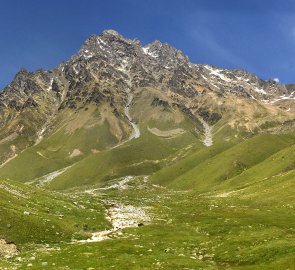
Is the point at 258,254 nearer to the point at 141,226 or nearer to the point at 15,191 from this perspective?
the point at 141,226

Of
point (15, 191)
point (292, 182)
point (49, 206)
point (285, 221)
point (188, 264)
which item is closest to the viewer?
point (188, 264)

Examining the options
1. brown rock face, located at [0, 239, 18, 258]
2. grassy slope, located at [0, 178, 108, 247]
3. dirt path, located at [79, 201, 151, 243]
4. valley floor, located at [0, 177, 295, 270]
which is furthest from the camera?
dirt path, located at [79, 201, 151, 243]

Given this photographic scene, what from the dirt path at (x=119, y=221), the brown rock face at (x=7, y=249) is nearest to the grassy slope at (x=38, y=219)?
the brown rock face at (x=7, y=249)

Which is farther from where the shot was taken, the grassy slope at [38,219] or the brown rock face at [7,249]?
the grassy slope at [38,219]

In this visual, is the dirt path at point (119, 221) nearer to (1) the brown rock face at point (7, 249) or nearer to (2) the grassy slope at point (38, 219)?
(2) the grassy slope at point (38, 219)

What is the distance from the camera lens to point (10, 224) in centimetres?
5219

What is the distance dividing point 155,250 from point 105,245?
19.0 ft

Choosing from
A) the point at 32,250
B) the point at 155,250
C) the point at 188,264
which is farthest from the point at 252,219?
the point at 32,250

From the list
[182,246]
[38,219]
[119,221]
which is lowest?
[182,246]

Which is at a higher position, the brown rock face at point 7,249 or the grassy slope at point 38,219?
the grassy slope at point 38,219

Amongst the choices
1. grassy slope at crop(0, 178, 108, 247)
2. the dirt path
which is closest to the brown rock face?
grassy slope at crop(0, 178, 108, 247)

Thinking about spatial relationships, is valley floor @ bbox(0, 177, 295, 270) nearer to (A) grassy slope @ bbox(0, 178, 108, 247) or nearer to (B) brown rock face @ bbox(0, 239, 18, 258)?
(B) brown rock face @ bbox(0, 239, 18, 258)

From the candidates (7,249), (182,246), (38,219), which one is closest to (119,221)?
(38,219)

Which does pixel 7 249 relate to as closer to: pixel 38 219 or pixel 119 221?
pixel 38 219
